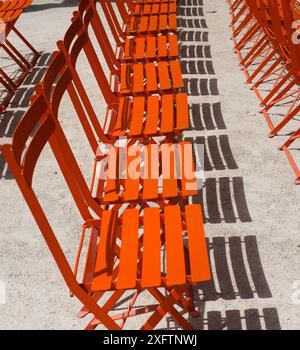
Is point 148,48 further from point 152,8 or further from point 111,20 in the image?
point 152,8

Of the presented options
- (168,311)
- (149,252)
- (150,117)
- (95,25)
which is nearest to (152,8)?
(95,25)

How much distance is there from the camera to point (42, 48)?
7.63 meters

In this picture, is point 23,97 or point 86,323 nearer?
point 86,323

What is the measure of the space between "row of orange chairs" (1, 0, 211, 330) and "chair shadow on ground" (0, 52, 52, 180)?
1.62 m

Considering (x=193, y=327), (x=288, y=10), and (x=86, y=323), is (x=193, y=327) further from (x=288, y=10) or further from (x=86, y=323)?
(x=288, y=10)

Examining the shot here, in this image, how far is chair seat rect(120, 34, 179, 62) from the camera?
4.52m

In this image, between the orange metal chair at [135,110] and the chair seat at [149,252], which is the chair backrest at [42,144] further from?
the orange metal chair at [135,110]

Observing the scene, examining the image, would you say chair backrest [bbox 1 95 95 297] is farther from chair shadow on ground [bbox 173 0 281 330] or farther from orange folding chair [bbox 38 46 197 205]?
chair shadow on ground [bbox 173 0 281 330]

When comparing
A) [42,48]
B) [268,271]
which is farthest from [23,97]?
[268,271]

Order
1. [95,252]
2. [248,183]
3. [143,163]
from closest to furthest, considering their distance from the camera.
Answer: [95,252], [143,163], [248,183]

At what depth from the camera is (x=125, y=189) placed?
295 cm

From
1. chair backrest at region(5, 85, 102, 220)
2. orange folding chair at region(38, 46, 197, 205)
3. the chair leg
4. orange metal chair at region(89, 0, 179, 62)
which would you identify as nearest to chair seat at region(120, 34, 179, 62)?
orange metal chair at region(89, 0, 179, 62)

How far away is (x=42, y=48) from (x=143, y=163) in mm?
5113

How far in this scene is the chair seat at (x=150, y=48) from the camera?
14.8 feet
